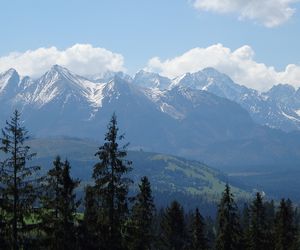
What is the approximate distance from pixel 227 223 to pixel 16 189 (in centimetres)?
3695

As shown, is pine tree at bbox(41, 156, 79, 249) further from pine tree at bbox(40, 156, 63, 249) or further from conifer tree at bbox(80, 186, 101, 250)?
conifer tree at bbox(80, 186, 101, 250)

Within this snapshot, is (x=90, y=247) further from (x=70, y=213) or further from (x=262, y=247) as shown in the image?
(x=262, y=247)

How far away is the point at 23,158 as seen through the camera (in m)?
37.6

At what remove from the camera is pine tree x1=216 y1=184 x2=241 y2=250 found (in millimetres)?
67250

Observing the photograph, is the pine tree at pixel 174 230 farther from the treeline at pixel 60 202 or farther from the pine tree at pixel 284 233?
the treeline at pixel 60 202

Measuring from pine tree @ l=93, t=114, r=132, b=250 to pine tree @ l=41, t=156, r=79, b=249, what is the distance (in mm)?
2016

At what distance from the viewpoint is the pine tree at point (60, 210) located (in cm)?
4175

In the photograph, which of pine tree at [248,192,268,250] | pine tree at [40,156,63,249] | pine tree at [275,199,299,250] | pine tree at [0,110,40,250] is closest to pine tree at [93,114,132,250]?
pine tree at [40,156,63,249]

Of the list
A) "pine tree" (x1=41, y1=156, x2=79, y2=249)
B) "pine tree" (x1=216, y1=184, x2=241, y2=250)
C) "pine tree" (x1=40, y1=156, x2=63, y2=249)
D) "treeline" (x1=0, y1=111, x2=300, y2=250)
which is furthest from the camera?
"pine tree" (x1=216, y1=184, x2=241, y2=250)

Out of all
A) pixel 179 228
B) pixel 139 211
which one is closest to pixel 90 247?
pixel 139 211

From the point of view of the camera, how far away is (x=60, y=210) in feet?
140

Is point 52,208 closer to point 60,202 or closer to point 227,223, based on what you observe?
point 60,202

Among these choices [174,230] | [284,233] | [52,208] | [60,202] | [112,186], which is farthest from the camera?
[174,230]

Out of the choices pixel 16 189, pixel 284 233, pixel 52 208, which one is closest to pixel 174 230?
pixel 284 233
